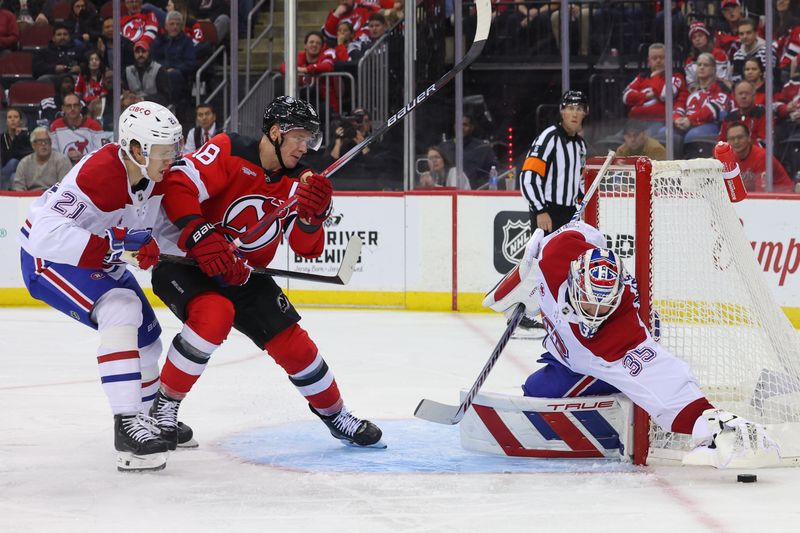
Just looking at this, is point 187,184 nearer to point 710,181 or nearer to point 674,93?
point 710,181

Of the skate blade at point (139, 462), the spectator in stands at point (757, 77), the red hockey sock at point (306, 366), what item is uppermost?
the spectator in stands at point (757, 77)

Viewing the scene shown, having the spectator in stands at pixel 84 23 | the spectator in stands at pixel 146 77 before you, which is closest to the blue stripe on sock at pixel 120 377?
the spectator in stands at pixel 146 77

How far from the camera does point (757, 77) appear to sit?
6.84 metres

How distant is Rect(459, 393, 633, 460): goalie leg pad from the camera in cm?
A: 326

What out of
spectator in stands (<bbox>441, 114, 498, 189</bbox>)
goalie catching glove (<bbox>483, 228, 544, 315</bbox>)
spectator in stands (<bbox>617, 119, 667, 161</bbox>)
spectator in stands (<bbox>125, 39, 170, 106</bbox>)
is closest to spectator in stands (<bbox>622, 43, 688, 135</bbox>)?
spectator in stands (<bbox>617, 119, 667, 161</bbox>)

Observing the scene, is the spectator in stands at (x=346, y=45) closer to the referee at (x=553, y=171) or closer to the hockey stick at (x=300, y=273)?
the referee at (x=553, y=171)

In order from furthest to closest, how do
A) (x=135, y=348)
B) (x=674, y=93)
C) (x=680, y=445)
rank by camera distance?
(x=674, y=93)
(x=680, y=445)
(x=135, y=348)

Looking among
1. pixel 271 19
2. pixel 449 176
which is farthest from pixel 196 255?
pixel 271 19

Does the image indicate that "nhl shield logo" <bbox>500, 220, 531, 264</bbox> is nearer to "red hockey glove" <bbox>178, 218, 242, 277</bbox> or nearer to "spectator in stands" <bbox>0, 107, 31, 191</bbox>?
"spectator in stands" <bbox>0, 107, 31, 191</bbox>

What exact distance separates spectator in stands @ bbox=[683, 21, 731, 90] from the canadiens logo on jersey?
13.4 ft

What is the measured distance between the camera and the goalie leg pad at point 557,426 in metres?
3.26

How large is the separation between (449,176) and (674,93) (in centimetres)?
132

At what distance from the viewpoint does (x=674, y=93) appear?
6910 millimetres

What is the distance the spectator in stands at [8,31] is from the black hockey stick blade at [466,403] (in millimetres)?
5540
